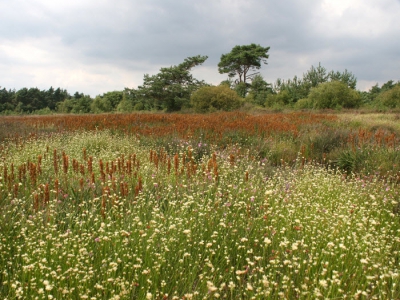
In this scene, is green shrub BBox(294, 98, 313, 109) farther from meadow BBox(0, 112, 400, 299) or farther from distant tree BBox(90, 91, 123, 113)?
distant tree BBox(90, 91, 123, 113)

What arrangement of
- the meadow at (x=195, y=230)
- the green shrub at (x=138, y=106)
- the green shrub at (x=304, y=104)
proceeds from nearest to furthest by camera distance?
the meadow at (x=195, y=230)
the green shrub at (x=304, y=104)
the green shrub at (x=138, y=106)

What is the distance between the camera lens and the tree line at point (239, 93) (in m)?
27.3

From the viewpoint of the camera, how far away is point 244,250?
3045 millimetres

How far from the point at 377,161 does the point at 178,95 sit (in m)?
27.3

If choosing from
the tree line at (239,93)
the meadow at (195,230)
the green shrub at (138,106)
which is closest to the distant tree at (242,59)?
the tree line at (239,93)

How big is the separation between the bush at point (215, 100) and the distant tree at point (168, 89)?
16.9ft

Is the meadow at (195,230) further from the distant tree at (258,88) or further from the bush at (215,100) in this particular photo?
the distant tree at (258,88)

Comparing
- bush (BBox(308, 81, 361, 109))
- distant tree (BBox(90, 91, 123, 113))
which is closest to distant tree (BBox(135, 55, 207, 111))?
bush (BBox(308, 81, 361, 109))

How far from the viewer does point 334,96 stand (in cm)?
2898

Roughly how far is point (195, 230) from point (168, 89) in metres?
30.0

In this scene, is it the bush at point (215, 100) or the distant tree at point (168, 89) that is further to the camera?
the distant tree at point (168, 89)

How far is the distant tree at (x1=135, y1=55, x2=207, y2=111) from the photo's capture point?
32.0 metres

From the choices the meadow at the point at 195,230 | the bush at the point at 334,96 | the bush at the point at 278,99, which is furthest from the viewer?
the bush at the point at 278,99

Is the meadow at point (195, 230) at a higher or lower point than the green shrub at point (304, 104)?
lower
